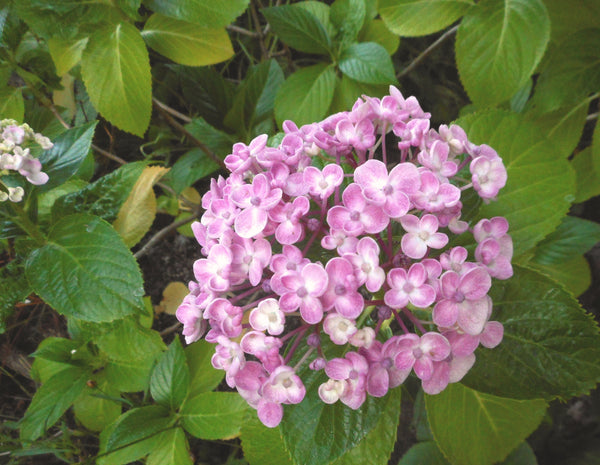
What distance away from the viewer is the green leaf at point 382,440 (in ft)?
2.43

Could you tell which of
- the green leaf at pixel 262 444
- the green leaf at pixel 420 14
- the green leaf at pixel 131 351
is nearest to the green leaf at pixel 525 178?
the green leaf at pixel 420 14

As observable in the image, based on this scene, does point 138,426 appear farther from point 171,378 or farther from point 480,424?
point 480,424

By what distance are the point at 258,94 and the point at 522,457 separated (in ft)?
3.84

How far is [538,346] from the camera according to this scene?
666 millimetres

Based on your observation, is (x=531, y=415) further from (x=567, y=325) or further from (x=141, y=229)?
(x=141, y=229)

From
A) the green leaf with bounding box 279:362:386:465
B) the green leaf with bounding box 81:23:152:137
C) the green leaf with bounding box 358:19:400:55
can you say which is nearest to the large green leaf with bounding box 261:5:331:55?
the green leaf with bounding box 358:19:400:55

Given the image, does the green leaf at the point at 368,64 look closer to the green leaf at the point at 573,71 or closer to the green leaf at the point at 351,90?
the green leaf at the point at 351,90

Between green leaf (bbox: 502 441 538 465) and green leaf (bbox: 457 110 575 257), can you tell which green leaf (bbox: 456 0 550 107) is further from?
green leaf (bbox: 502 441 538 465)

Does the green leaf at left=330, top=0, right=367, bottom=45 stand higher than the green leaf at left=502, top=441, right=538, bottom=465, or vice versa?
the green leaf at left=330, top=0, right=367, bottom=45

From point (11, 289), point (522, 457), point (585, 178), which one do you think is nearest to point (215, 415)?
point (11, 289)

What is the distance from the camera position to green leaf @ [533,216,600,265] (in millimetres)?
1175

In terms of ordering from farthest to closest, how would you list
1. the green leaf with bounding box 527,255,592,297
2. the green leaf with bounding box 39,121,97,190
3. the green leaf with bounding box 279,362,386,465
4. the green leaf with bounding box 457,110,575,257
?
the green leaf with bounding box 527,255,592,297
the green leaf with bounding box 39,121,97,190
the green leaf with bounding box 457,110,575,257
the green leaf with bounding box 279,362,386,465

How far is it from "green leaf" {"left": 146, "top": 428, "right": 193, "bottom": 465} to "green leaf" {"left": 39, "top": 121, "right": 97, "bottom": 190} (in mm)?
593

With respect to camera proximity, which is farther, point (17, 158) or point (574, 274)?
point (574, 274)
